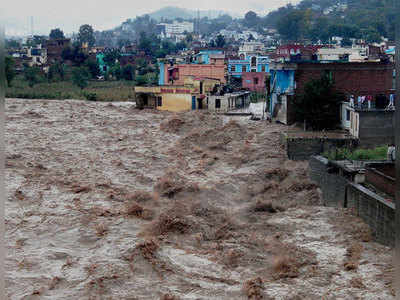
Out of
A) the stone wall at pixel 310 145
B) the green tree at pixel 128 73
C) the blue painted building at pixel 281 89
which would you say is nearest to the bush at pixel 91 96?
the green tree at pixel 128 73

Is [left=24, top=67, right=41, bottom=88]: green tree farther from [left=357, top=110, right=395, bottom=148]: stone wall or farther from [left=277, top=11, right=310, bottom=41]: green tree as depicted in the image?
[left=277, top=11, right=310, bottom=41]: green tree

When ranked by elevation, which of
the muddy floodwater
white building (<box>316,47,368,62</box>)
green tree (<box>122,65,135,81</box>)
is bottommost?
the muddy floodwater

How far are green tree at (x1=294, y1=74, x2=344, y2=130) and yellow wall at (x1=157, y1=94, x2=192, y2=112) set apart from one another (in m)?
9.80

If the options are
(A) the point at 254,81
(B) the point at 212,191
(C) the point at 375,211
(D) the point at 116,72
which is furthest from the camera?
(D) the point at 116,72

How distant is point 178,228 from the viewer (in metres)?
10.2

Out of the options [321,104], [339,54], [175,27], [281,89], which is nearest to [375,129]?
[321,104]

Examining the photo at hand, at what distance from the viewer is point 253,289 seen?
769 centimetres

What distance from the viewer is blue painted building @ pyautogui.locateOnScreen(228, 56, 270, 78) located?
108ft

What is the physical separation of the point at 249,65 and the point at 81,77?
11811mm

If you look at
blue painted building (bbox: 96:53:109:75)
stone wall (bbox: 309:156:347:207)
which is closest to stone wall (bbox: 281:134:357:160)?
stone wall (bbox: 309:156:347:207)

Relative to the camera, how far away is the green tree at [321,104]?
653 inches

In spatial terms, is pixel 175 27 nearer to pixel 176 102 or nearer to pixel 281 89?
pixel 176 102

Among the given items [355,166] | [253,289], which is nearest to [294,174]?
[355,166]

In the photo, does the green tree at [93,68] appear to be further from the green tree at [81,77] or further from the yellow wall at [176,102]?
the yellow wall at [176,102]
